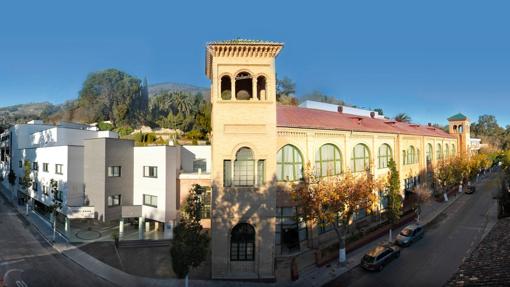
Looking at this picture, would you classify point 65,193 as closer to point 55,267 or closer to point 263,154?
point 55,267

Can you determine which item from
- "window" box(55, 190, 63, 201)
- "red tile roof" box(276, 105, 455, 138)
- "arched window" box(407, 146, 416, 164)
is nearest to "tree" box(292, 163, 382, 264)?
"red tile roof" box(276, 105, 455, 138)

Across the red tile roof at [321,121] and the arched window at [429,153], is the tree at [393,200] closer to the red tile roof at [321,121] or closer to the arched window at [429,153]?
the red tile roof at [321,121]

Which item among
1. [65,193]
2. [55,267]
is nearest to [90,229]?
[65,193]

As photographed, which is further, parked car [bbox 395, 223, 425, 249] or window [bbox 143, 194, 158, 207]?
window [bbox 143, 194, 158, 207]

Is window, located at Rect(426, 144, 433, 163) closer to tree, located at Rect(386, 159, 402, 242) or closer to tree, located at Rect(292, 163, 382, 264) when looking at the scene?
tree, located at Rect(386, 159, 402, 242)

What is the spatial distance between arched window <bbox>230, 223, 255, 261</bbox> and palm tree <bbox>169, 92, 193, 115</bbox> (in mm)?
69678

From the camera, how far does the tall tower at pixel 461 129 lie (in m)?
62.3

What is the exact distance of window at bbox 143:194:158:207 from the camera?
109 ft

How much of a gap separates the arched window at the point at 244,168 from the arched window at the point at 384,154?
62.4 feet

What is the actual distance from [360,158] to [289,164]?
10.2 metres

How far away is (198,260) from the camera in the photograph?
1916 centimetres

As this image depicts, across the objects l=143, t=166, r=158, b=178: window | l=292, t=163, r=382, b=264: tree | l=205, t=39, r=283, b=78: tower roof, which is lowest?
l=292, t=163, r=382, b=264: tree

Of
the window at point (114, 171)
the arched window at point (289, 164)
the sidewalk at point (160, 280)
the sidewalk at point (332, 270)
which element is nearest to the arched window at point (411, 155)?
the sidewalk at point (332, 270)

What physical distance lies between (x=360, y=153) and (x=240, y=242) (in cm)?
1662
